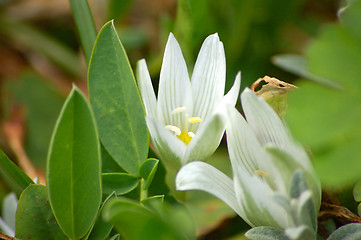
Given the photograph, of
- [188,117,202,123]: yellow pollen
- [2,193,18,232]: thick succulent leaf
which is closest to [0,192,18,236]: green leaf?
[2,193,18,232]: thick succulent leaf

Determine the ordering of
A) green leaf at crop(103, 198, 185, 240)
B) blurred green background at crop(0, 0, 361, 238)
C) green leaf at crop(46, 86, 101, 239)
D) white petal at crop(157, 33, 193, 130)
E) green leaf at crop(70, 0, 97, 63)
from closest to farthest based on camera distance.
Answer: green leaf at crop(103, 198, 185, 240) → green leaf at crop(46, 86, 101, 239) → white petal at crop(157, 33, 193, 130) → green leaf at crop(70, 0, 97, 63) → blurred green background at crop(0, 0, 361, 238)

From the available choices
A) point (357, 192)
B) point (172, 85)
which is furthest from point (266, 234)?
point (172, 85)

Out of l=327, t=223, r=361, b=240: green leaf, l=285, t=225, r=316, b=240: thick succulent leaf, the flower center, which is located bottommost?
l=327, t=223, r=361, b=240: green leaf

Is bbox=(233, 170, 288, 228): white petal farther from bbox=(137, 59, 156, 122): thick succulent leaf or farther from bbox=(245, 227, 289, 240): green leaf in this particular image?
bbox=(137, 59, 156, 122): thick succulent leaf

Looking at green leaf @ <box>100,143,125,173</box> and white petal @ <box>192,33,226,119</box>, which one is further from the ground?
white petal @ <box>192,33,226,119</box>

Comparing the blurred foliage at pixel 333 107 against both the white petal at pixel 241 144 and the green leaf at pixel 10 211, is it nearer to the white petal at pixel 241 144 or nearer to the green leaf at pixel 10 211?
the white petal at pixel 241 144

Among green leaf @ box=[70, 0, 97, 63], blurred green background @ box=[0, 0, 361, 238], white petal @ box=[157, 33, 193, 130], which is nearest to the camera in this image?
white petal @ box=[157, 33, 193, 130]
